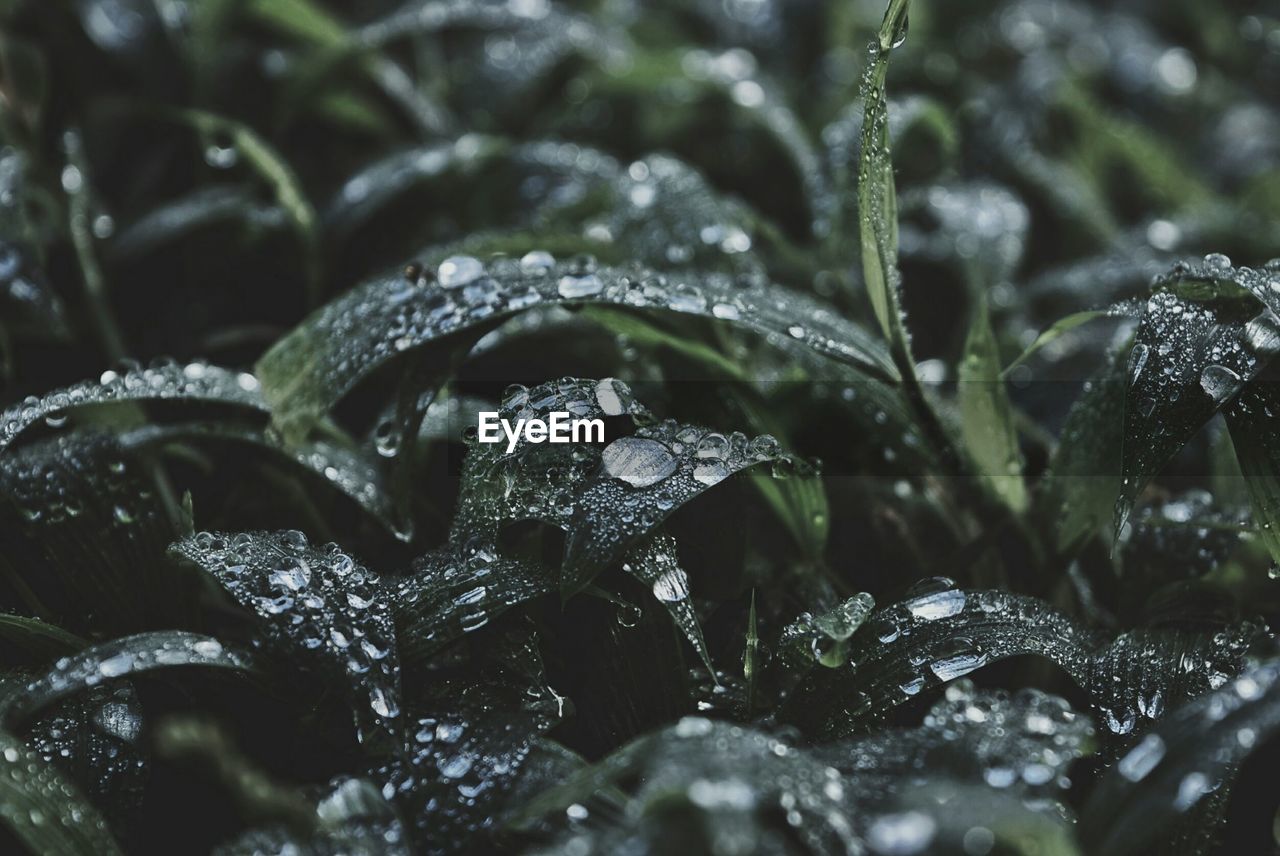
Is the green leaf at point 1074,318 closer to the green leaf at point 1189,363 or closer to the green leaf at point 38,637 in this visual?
the green leaf at point 1189,363

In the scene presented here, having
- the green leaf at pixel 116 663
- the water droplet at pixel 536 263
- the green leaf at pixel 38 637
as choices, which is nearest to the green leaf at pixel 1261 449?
the water droplet at pixel 536 263

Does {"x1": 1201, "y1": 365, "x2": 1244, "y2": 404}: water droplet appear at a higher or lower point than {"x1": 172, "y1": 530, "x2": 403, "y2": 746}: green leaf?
higher

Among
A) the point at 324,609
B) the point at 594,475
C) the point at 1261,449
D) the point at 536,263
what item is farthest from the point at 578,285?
the point at 1261,449

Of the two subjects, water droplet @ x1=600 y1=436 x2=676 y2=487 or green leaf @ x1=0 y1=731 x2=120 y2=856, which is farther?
water droplet @ x1=600 y1=436 x2=676 y2=487

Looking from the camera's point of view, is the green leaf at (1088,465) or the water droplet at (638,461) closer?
the water droplet at (638,461)

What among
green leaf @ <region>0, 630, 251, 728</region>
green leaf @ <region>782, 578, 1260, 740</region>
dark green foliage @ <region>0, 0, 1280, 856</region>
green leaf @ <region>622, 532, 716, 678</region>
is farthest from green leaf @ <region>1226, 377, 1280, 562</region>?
green leaf @ <region>0, 630, 251, 728</region>

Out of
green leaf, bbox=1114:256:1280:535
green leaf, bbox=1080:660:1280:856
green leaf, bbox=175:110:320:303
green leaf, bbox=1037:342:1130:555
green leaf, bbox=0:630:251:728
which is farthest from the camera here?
green leaf, bbox=175:110:320:303

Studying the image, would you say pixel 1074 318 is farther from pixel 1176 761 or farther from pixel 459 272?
pixel 459 272

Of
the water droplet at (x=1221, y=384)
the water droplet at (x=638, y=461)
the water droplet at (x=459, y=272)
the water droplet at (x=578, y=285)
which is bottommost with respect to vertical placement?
the water droplet at (x=1221, y=384)

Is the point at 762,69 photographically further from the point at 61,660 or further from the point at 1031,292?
the point at 61,660

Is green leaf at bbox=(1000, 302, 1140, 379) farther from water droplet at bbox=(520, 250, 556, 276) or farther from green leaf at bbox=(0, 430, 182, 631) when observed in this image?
green leaf at bbox=(0, 430, 182, 631)
